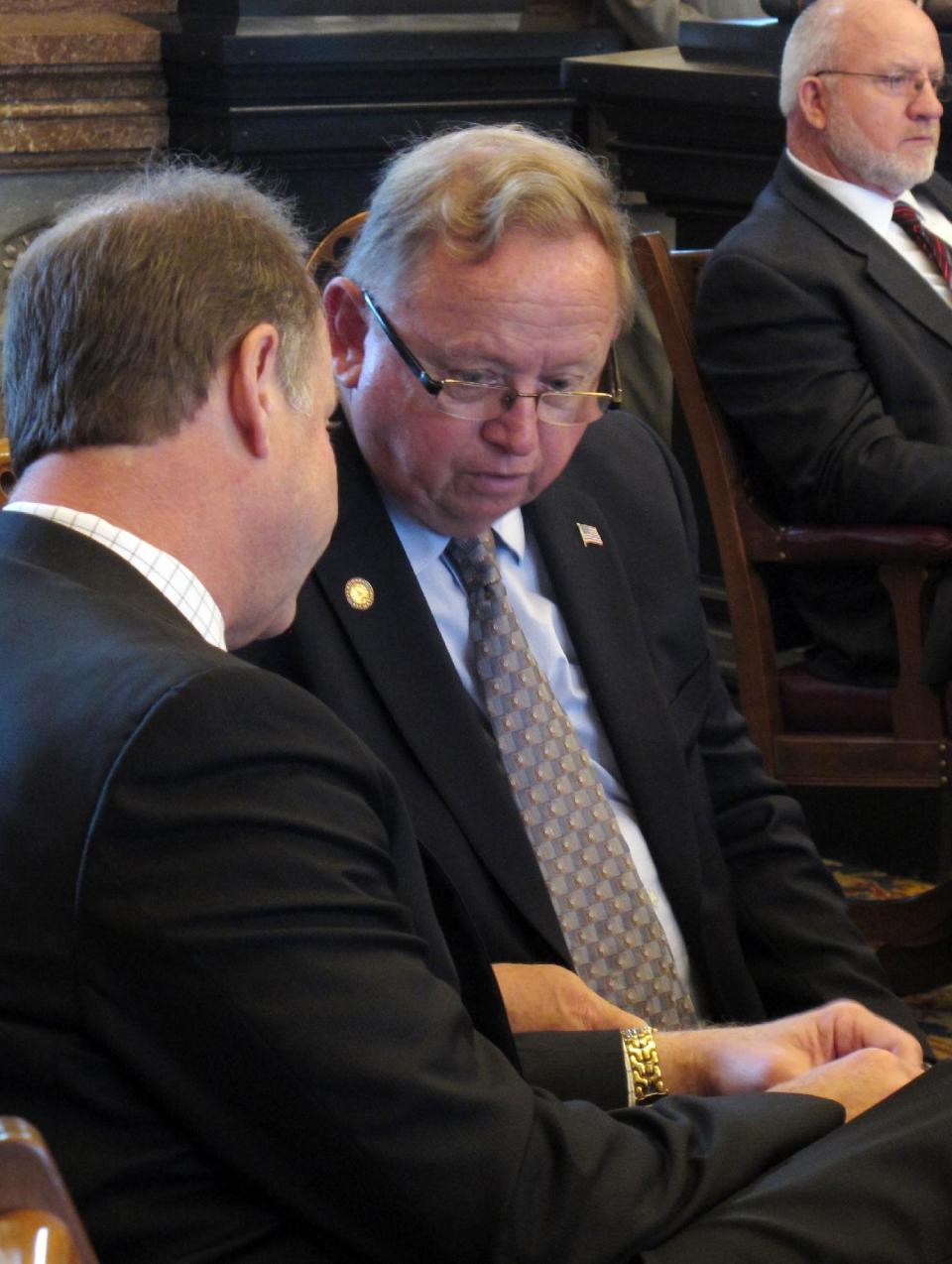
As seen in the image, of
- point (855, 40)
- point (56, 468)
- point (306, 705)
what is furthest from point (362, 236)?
point (855, 40)

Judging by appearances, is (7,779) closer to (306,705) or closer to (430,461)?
(306,705)

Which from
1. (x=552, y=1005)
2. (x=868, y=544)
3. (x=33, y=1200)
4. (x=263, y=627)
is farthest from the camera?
(x=868, y=544)

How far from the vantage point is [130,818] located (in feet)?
3.30

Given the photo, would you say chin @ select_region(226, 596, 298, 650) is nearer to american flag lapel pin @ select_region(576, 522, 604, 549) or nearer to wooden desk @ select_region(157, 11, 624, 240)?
american flag lapel pin @ select_region(576, 522, 604, 549)

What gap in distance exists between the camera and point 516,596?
1.95m

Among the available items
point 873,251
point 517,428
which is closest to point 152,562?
point 517,428

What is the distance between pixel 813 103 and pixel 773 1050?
8.17ft

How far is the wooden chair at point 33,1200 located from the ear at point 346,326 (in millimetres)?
1273

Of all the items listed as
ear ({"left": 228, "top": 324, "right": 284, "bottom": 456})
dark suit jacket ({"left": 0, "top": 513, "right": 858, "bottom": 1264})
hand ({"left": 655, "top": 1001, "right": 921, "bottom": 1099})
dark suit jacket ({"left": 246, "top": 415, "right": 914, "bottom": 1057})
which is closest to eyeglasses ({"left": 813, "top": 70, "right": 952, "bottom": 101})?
dark suit jacket ({"left": 246, "top": 415, "right": 914, "bottom": 1057})

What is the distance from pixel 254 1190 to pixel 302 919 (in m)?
0.18

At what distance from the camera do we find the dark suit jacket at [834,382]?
3117 mm

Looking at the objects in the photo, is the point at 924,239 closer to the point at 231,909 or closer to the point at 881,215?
the point at 881,215

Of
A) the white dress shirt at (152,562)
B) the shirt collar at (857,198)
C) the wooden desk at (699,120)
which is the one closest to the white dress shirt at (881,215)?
the shirt collar at (857,198)

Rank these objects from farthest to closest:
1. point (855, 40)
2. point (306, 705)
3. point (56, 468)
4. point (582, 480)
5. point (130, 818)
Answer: point (855, 40) → point (582, 480) → point (56, 468) → point (306, 705) → point (130, 818)
